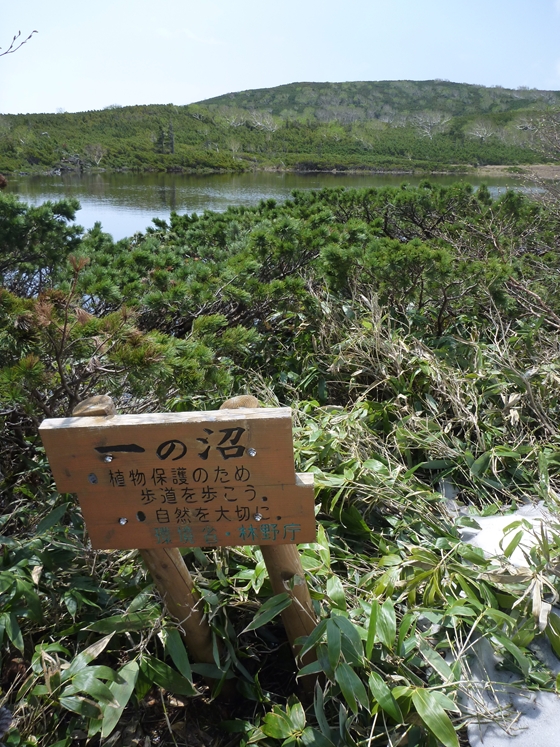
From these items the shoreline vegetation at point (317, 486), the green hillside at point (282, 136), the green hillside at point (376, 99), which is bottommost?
the shoreline vegetation at point (317, 486)

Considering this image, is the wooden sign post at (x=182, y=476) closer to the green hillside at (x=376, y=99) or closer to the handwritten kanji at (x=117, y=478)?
the handwritten kanji at (x=117, y=478)

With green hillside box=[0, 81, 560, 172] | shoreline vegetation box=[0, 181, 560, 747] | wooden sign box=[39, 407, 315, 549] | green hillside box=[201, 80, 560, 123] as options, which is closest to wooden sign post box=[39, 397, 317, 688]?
wooden sign box=[39, 407, 315, 549]

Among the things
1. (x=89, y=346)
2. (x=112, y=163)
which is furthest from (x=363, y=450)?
(x=112, y=163)

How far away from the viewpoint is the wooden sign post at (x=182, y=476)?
4.16 feet

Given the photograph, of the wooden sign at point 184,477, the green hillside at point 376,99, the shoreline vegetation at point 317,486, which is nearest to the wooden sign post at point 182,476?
the wooden sign at point 184,477

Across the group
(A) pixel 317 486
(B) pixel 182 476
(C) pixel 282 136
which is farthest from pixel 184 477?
(C) pixel 282 136

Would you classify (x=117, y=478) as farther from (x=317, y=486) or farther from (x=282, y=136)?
(x=282, y=136)

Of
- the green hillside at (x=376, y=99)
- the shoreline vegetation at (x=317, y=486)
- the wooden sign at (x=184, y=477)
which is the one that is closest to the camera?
the wooden sign at (x=184, y=477)

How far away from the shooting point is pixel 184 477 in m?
1.32

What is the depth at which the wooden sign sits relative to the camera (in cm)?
127

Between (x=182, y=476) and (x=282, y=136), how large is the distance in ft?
239

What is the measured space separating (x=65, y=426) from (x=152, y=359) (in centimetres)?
53

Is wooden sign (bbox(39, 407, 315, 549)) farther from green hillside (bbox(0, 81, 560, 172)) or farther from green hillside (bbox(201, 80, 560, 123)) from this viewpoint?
green hillside (bbox(201, 80, 560, 123))

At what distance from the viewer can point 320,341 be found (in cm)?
344
